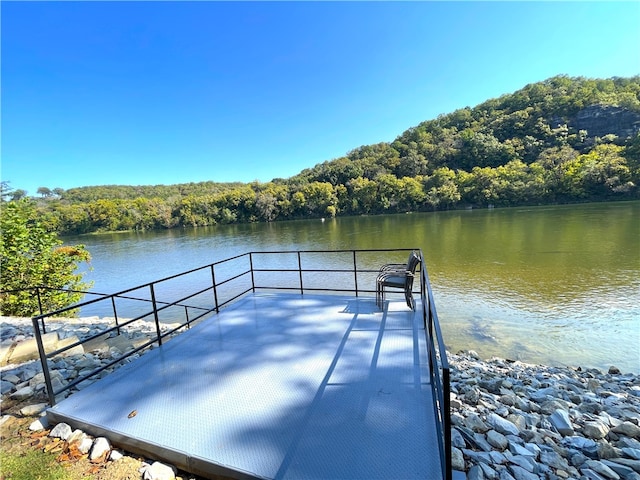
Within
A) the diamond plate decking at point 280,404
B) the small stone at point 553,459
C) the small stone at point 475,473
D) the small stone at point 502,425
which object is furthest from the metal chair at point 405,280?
the small stone at point 475,473

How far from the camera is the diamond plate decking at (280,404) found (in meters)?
1.62

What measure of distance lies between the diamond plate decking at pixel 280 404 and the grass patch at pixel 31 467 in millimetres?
242

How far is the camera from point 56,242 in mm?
7496

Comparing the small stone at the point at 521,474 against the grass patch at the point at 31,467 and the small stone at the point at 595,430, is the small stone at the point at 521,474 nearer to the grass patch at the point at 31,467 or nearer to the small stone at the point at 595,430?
the small stone at the point at 595,430

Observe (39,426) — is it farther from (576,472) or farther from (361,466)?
(576,472)

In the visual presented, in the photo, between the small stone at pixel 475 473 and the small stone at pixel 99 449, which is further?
the small stone at pixel 99 449

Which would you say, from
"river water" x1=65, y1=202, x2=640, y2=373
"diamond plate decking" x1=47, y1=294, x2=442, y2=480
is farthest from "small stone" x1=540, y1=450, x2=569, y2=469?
"river water" x1=65, y1=202, x2=640, y2=373

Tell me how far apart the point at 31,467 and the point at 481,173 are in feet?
188

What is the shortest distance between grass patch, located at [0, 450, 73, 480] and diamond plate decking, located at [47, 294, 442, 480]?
242mm

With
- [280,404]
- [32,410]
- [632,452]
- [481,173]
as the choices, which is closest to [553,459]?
[632,452]

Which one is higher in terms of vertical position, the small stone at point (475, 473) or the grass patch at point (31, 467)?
the grass patch at point (31, 467)

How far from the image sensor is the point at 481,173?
50.0 m

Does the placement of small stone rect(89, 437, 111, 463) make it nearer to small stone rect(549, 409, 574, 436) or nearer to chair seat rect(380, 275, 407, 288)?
chair seat rect(380, 275, 407, 288)

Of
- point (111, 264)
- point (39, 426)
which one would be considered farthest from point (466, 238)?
point (111, 264)
